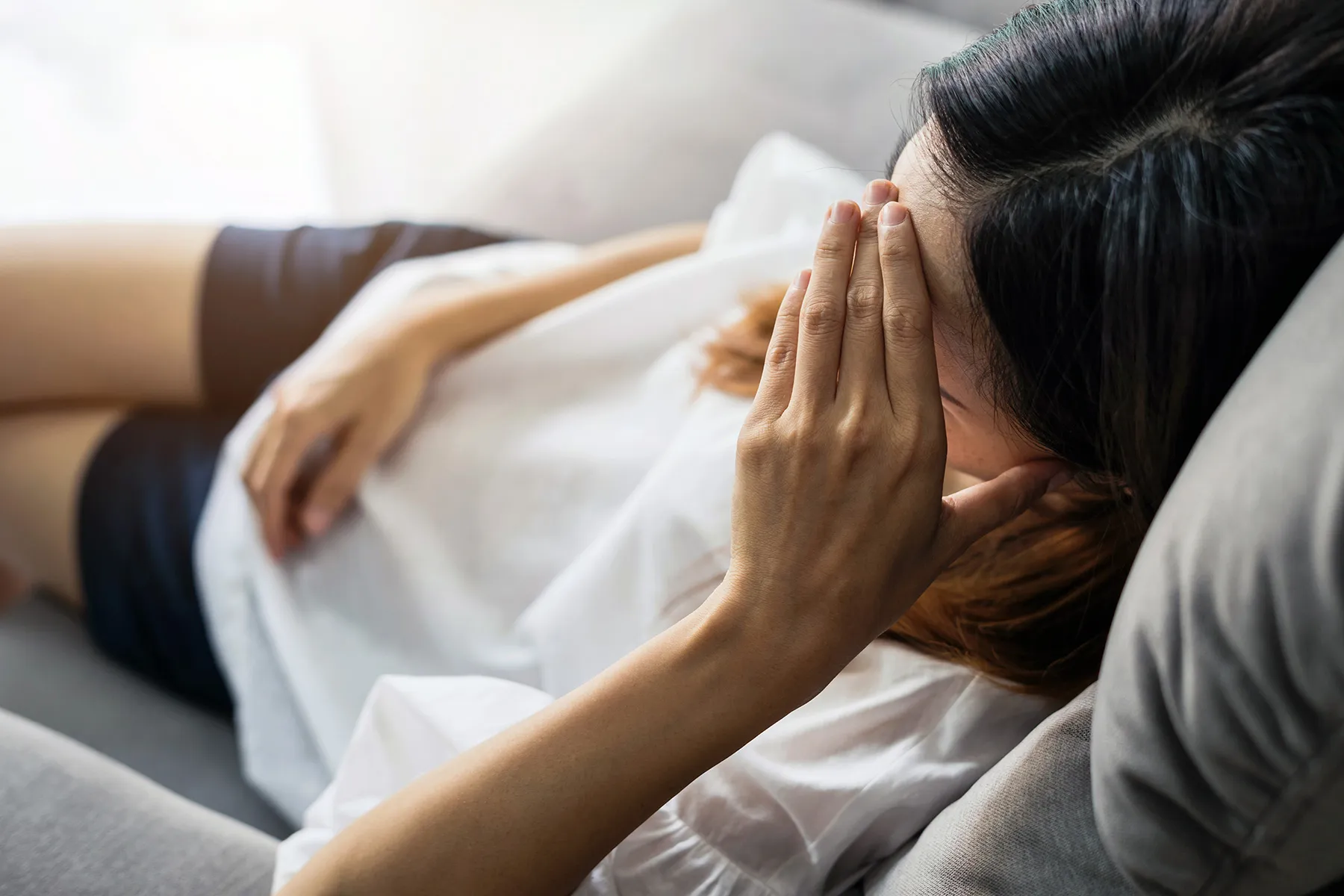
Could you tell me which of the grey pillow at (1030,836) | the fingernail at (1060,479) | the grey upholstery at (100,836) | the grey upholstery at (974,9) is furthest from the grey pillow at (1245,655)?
the grey upholstery at (974,9)

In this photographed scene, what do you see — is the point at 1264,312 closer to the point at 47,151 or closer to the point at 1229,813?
the point at 1229,813

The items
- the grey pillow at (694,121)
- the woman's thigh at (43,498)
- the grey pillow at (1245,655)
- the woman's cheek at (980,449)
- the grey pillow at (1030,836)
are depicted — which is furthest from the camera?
the grey pillow at (694,121)

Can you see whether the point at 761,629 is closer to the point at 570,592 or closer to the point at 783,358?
the point at 783,358

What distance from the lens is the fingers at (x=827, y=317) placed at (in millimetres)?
498

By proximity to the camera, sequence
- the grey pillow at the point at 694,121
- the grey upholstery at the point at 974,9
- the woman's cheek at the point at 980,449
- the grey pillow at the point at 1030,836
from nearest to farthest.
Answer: the grey pillow at the point at 1030,836
the woman's cheek at the point at 980,449
the grey pillow at the point at 694,121
the grey upholstery at the point at 974,9

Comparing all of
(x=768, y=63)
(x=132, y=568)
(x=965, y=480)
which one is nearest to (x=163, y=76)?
(x=768, y=63)

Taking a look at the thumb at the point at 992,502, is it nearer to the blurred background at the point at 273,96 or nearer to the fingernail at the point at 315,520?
the fingernail at the point at 315,520

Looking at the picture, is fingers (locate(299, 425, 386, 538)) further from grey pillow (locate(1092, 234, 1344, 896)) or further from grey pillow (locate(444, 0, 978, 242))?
grey pillow (locate(1092, 234, 1344, 896))

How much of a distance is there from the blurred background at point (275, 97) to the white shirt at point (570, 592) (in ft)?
3.43

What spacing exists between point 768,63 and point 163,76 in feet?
4.37

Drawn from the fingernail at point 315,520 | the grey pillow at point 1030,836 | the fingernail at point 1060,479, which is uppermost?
the fingernail at point 1060,479

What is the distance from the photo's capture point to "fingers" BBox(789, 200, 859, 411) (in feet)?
1.63

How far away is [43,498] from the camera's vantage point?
0.88 meters

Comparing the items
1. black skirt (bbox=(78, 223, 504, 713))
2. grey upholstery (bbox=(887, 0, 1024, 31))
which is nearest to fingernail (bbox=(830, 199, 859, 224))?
black skirt (bbox=(78, 223, 504, 713))
